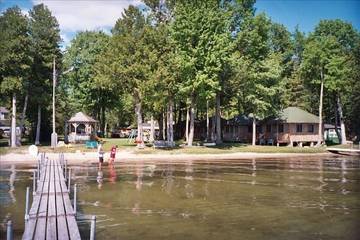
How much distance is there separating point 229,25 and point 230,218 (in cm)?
4029

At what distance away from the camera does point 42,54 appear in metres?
45.2

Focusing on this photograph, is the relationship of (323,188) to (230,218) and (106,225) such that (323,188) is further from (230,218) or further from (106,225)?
(106,225)

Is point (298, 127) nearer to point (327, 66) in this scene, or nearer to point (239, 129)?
point (239, 129)

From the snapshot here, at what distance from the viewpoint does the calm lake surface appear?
13789 millimetres

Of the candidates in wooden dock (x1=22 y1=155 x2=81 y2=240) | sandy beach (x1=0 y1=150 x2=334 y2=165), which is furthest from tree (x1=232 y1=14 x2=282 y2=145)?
wooden dock (x1=22 y1=155 x2=81 y2=240)

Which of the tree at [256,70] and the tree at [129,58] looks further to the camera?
the tree at [256,70]

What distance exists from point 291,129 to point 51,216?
5107cm

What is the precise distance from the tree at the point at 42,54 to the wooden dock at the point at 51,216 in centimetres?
2710

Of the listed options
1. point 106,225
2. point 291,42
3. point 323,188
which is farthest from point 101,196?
point 291,42

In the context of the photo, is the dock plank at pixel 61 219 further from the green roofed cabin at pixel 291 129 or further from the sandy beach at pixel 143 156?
the green roofed cabin at pixel 291 129

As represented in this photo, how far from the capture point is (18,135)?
148 feet

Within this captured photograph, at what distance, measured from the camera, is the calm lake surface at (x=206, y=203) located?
13.8 m

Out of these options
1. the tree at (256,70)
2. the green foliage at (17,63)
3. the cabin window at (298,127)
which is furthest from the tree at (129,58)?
the cabin window at (298,127)

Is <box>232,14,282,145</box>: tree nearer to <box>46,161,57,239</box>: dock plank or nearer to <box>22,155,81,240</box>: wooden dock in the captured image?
<box>22,155,81,240</box>: wooden dock
